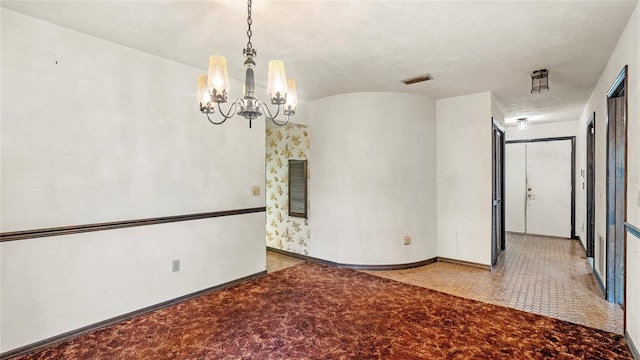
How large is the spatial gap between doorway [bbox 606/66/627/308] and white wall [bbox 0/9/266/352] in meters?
4.03

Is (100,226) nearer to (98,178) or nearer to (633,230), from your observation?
(98,178)

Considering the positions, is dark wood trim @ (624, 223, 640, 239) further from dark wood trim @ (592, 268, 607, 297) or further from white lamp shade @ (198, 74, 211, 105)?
white lamp shade @ (198, 74, 211, 105)

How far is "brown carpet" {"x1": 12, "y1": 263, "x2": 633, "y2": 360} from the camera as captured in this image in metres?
2.45

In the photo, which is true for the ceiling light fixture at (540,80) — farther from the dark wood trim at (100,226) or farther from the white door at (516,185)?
the white door at (516,185)

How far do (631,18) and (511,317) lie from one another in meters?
2.56

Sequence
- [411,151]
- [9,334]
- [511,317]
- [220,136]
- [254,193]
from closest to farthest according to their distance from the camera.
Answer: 1. [9,334]
2. [511,317]
3. [220,136]
4. [254,193]
5. [411,151]

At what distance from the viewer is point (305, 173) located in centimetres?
521

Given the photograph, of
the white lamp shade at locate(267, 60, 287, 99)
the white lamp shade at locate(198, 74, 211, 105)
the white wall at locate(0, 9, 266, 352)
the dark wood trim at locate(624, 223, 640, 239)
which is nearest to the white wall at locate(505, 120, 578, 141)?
the dark wood trim at locate(624, 223, 640, 239)

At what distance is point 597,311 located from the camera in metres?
3.15

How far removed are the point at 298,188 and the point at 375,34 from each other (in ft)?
9.99

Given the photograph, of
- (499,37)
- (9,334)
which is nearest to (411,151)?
(499,37)

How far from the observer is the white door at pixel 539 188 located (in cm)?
689

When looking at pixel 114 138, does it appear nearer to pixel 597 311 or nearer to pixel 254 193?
pixel 254 193

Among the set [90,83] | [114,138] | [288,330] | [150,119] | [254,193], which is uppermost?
[90,83]
